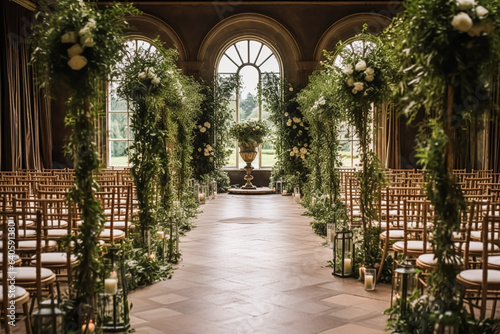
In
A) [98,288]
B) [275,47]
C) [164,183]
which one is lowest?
[98,288]

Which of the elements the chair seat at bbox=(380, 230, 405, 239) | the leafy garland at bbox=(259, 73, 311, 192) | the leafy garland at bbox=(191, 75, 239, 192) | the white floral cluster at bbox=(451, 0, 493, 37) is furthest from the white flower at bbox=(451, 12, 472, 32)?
the leafy garland at bbox=(191, 75, 239, 192)

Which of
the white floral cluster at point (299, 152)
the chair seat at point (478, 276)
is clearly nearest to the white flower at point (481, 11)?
the chair seat at point (478, 276)

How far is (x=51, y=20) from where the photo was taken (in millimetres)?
3869

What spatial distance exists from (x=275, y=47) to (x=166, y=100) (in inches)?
303

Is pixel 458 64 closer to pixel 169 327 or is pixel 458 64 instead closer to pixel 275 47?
pixel 169 327

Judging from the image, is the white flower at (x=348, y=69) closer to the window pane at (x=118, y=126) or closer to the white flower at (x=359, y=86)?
the white flower at (x=359, y=86)

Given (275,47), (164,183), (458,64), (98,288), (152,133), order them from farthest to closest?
1. (275,47)
2. (164,183)
3. (152,133)
4. (98,288)
5. (458,64)

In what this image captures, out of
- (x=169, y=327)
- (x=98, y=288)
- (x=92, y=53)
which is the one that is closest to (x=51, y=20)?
(x=92, y=53)

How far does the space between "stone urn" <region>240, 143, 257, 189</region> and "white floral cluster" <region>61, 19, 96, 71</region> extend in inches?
430

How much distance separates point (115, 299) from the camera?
4191 mm

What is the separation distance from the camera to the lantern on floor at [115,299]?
4.19 metres

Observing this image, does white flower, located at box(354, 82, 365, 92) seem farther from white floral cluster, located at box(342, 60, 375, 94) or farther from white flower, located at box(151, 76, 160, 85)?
white flower, located at box(151, 76, 160, 85)

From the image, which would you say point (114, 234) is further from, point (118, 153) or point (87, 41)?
point (118, 153)

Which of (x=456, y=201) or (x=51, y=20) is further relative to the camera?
(x=51, y=20)
